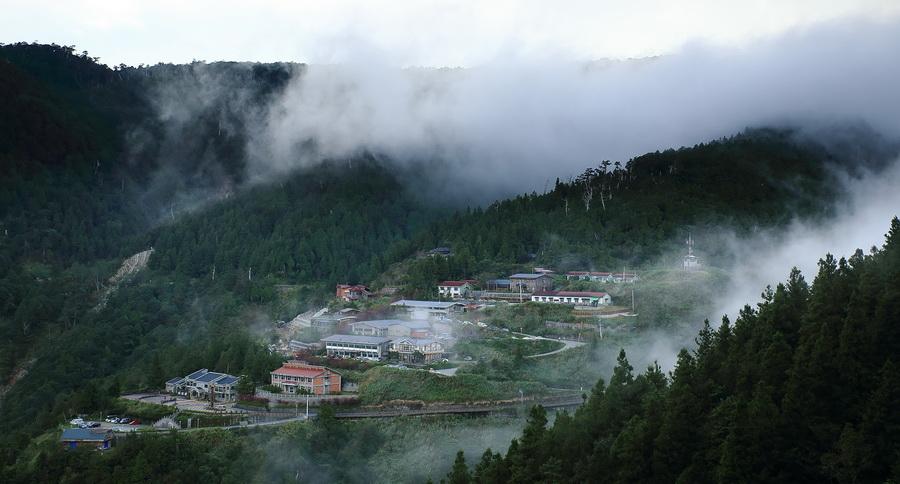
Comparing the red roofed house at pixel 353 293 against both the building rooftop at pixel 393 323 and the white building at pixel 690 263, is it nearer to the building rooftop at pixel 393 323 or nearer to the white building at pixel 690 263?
the building rooftop at pixel 393 323

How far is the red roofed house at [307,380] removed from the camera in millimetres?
42219

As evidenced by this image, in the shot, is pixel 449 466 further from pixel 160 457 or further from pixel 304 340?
pixel 304 340

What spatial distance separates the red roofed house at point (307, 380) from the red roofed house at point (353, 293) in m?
17.8

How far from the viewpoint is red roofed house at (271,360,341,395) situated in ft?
139

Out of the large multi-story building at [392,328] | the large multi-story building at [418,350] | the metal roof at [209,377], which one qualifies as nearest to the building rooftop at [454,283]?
the large multi-story building at [392,328]

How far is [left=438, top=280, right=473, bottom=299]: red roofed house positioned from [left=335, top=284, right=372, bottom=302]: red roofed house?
22.5 ft

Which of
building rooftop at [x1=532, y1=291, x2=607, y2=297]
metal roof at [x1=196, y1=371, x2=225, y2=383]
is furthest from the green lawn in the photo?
building rooftop at [x1=532, y1=291, x2=607, y2=297]

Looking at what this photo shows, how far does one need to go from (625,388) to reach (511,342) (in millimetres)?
20628

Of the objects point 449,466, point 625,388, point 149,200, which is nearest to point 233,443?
point 449,466

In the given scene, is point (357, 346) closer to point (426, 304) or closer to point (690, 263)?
point (426, 304)

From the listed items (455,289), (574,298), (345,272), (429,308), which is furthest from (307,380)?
(345,272)

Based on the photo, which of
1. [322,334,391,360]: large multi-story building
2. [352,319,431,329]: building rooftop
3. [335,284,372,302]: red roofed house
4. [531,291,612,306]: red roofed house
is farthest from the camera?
[335,284,372,302]: red roofed house

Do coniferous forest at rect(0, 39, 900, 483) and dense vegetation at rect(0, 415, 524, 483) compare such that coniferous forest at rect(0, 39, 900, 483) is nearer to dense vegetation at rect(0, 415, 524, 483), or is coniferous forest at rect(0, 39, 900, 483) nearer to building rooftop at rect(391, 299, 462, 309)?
dense vegetation at rect(0, 415, 524, 483)

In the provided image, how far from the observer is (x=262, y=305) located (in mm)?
68375
